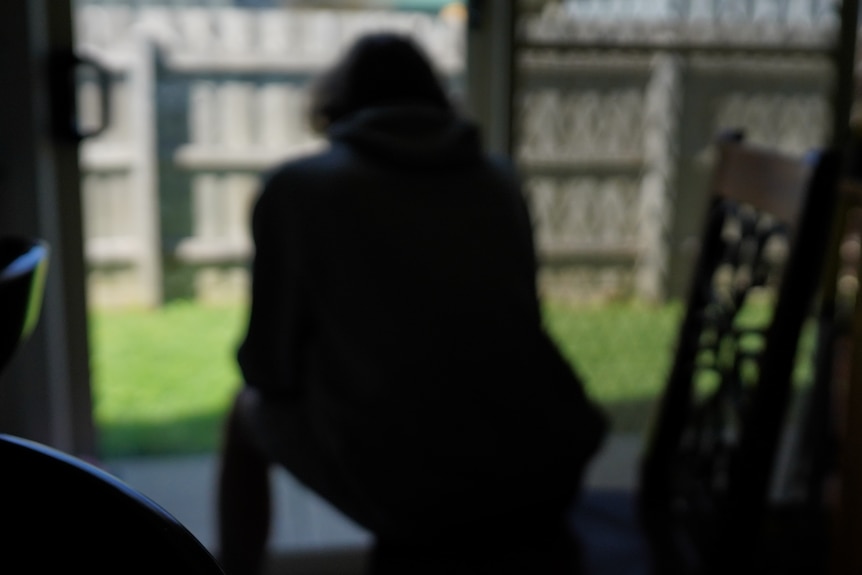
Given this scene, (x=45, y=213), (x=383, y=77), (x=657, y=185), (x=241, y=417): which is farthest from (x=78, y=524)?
(x=657, y=185)

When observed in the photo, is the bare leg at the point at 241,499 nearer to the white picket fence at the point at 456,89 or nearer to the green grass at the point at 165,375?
the white picket fence at the point at 456,89

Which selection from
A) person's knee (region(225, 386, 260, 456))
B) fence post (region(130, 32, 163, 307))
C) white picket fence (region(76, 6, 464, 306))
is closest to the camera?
person's knee (region(225, 386, 260, 456))

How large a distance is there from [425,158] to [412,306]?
0.22m

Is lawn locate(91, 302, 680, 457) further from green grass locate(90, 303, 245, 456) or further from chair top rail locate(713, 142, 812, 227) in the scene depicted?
chair top rail locate(713, 142, 812, 227)

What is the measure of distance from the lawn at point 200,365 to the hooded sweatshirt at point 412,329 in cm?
99

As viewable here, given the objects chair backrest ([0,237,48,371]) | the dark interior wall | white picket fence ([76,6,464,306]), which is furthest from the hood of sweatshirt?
white picket fence ([76,6,464,306])

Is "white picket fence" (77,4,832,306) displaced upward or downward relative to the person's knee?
upward

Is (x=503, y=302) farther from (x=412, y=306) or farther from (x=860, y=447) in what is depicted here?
(x=860, y=447)

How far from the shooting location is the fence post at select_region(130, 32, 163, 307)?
3.58 m

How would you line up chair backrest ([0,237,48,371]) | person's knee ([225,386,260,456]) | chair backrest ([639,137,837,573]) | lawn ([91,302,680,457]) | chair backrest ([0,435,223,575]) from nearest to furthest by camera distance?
1. chair backrest ([0,435,223,575])
2. chair backrest ([0,237,48,371])
3. chair backrest ([639,137,837,573])
4. person's knee ([225,386,260,456])
5. lawn ([91,302,680,457])

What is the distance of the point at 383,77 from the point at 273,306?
0.43m

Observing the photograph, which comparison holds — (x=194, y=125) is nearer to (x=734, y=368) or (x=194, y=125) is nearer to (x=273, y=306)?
(x=273, y=306)

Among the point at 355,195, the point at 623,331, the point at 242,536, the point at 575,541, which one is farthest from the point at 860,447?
the point at 623,331

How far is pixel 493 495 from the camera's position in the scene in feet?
4.39
